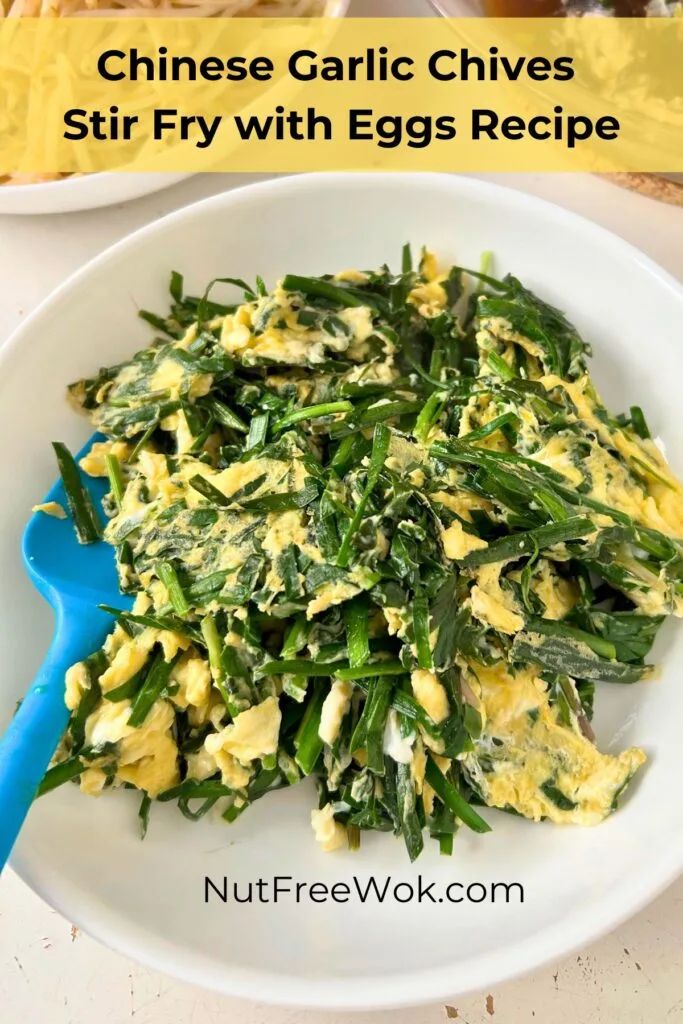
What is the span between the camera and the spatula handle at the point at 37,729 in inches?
46.1

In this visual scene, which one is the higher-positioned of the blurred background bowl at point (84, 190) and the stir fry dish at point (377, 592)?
the blurred background bowl at point (84, 190)

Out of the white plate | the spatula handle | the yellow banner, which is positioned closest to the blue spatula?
the spatula handle

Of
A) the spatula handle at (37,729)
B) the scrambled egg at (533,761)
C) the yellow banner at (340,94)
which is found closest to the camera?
the spatula handle at (37,729)

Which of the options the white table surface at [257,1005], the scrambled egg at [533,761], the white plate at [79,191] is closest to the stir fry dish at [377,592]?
the scrambled egg at [533,761]

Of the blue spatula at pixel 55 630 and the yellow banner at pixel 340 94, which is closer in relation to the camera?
the blue spatula at pixel 55 630

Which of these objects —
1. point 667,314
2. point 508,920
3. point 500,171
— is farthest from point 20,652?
point 500,171

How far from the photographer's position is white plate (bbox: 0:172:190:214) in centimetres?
167

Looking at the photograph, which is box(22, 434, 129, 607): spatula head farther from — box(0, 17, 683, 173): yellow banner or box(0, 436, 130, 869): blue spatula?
box(0, 17, 683, 173): yellow banner

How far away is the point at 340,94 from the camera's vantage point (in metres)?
1.85

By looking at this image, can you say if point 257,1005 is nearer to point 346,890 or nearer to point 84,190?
point 346,890

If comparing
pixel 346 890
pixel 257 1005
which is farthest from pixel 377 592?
pixel 257 1005

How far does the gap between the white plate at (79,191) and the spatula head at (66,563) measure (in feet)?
2.09

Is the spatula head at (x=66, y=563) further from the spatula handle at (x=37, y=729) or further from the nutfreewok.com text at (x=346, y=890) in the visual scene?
the nutfreewok.com text at (x=346, y=890)

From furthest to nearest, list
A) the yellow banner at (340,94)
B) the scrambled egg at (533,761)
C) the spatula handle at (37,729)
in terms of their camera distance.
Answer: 1. the yellow banner at (340,94)
2. the scrambled egg at (533,761)
3. the spatula handle at (37,729)
